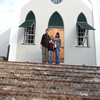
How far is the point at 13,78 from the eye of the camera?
485 centimetres

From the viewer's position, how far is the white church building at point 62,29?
952 centimetres

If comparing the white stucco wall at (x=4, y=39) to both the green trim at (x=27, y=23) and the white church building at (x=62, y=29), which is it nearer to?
the white church building at (x=62, y=29)

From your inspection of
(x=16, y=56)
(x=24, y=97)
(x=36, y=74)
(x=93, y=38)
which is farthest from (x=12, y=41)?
(x=24, y=97)

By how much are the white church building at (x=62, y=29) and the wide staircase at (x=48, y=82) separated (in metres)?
3.31

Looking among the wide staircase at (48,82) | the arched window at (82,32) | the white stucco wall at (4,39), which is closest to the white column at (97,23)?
the arched window at (82,32)

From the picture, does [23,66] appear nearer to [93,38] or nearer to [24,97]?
[24,97]

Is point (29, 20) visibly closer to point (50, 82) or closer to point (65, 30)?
point (65, 30)

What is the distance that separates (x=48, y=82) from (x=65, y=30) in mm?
5945

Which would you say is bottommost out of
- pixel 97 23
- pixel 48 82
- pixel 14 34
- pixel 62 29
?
pixel 48 82

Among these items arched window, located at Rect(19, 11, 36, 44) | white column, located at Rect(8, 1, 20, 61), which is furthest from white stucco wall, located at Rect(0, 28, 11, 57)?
arched window, located at Rect(19, 11, 36, 44)

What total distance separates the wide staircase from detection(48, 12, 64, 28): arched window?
4.53 metres

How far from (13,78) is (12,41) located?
17.7ft

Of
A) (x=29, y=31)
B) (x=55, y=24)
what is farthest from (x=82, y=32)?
(x=29, y=31)

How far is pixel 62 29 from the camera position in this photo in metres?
9.97
